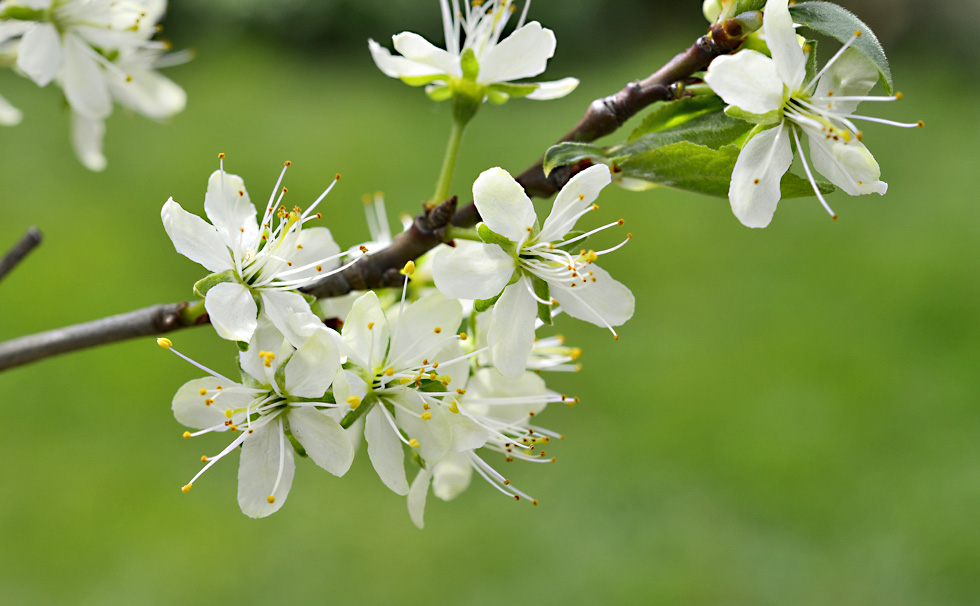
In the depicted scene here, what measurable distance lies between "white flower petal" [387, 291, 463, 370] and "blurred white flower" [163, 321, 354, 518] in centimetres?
6

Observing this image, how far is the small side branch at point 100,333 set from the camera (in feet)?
1.84

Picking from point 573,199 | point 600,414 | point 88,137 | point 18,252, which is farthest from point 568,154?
point 600,414

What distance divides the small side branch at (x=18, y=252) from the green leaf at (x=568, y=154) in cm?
37

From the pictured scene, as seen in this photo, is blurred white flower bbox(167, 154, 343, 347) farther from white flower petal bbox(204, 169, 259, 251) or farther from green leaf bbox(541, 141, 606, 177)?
green leaf bbox(541, 141, 606, 177)

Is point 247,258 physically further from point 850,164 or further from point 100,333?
point 850,164

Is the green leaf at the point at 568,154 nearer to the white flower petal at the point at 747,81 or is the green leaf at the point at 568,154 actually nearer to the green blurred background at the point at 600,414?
the white flower petal at the point at 747,81

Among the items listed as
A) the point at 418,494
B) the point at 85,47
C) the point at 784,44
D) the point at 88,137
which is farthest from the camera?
the point at 88,137

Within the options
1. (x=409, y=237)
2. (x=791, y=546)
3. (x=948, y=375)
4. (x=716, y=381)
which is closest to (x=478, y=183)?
(x=409, y=237)

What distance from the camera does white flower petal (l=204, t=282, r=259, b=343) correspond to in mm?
491

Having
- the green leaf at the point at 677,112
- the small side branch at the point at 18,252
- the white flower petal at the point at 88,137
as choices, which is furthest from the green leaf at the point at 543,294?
the white flower petal at the point at 88,137

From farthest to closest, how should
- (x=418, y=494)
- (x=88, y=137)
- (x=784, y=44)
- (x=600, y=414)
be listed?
1. (x=600, y=414)
2. (x=88, y=137)
3. (x=418, y=494)
4. (x=784, y=44)

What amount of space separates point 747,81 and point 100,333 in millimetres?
431

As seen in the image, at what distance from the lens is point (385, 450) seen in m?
0.54

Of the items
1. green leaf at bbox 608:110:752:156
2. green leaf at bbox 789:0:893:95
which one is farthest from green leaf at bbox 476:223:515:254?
green leaf at bbox 789:0:893:95
